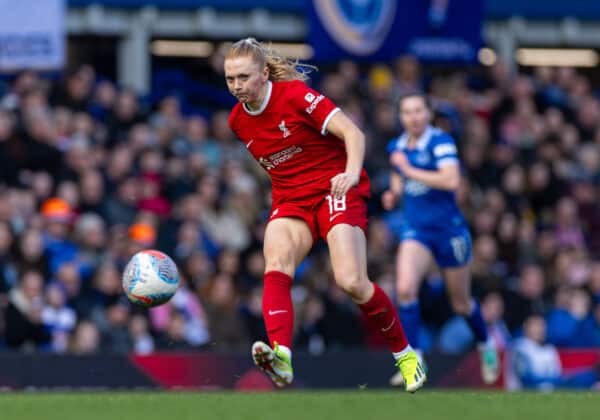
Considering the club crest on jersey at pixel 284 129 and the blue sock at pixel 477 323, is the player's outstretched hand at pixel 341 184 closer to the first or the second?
the club crest on jersey at pixel 284 129

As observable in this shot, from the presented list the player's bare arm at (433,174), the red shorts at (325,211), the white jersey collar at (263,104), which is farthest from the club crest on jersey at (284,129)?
the player's bare arm at (433,174)

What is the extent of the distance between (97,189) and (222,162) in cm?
226

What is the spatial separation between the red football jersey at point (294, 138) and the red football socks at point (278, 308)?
58cm

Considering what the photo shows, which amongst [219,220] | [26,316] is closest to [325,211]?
[26,316]

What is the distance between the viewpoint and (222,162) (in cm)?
1598

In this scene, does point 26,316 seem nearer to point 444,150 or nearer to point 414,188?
point 414,188

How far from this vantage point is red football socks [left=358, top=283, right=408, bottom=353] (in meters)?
8.80

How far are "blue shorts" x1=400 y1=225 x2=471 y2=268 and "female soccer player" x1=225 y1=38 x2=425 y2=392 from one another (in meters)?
2.33

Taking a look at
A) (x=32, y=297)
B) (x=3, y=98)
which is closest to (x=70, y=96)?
(x=3, y=98)

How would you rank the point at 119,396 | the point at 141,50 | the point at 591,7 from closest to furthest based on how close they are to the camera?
1. the point at 119,396
2. the point at 141,50
3. the point at 591,7

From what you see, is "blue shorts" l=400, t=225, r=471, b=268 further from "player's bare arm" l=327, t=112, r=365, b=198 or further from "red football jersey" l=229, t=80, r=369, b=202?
"player's bare arm" l=327, t=112, r=365, b=198

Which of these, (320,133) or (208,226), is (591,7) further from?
(320,133)

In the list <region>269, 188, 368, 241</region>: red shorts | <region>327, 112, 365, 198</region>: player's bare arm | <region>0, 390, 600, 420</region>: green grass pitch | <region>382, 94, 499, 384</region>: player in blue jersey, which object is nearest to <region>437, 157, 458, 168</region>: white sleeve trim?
<region>382, 94, 499, 384</region>: player in blue jersey

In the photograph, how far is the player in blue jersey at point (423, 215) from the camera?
438 inches
